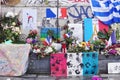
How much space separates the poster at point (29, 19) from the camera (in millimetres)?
14039

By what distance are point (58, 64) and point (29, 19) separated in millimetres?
2131

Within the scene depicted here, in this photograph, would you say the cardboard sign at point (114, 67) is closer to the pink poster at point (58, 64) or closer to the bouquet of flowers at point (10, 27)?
the pink poster at point (58, 64)

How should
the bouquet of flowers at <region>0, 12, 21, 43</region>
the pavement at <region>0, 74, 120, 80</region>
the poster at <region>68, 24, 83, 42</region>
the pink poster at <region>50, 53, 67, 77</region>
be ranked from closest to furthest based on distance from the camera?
the pavement at <region>0, 74, 120, 80</region> → the pink poster at <region>50, 53, 67, 77</region> → the bouquet of flowers at <region>0, 12, 21, 43</region> → the poster at <region>68, 24, 83, 42</region>

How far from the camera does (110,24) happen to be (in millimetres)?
14141

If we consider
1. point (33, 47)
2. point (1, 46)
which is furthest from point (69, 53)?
point (1, 46)

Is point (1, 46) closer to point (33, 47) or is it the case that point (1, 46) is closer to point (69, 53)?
point (33, 47)

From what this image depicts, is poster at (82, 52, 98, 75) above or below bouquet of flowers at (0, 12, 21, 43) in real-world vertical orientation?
below

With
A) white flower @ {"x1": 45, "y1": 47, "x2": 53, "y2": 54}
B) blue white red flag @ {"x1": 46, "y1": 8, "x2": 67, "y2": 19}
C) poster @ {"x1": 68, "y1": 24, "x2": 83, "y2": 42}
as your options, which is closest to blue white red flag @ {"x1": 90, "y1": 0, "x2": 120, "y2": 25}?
poster @ {"x1": 68, "y1": 24, "x2": 83, "y2": 42}

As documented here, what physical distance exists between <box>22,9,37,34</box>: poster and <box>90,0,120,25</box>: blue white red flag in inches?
71.4

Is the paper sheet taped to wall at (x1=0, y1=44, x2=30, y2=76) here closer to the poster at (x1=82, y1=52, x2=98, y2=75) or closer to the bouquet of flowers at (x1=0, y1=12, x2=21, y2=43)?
the bouquet of flowers at (x1=0, y1=12, x2=21, y2=43)

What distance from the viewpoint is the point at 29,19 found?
1408 centimetres

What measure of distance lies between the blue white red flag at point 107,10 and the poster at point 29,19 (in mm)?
1813

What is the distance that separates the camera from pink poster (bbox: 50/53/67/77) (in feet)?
41.4

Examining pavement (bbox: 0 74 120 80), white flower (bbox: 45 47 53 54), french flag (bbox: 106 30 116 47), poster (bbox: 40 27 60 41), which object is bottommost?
pavement (bbox: 0 74 120 80)
